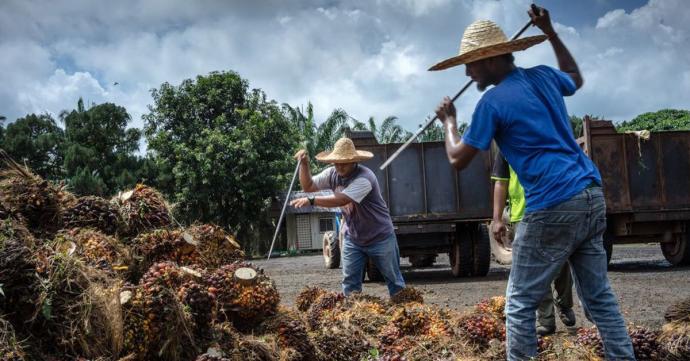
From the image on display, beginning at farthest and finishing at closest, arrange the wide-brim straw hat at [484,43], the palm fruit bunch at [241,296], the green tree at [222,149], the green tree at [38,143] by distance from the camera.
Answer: the green tree at [222,149] → the green tree at [38,143] → the palm fruit bunch at [241,296] → the wide-brim straw hat at [484,43]

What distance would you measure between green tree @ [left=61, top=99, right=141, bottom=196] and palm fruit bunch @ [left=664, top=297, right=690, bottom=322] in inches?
1050

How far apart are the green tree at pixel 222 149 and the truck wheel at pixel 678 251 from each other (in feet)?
65.4

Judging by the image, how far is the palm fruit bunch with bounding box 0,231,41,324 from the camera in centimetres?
385

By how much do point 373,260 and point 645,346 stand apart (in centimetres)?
269

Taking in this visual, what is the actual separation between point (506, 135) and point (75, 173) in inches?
1086

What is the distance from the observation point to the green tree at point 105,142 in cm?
2912

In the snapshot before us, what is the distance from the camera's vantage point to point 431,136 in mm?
29750

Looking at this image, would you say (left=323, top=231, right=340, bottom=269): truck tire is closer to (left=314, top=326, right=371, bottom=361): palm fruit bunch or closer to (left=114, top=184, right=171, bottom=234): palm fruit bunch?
(left=114, top=184, right=171, bottom=234): palm fruit bunch

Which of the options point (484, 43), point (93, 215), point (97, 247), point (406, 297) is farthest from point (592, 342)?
point (93, 215)

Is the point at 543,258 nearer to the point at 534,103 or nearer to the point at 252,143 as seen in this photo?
the point at 534,103

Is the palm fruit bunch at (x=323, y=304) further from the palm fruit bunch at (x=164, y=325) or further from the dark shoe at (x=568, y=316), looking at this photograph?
the dark shoe at (x=568, y=316)

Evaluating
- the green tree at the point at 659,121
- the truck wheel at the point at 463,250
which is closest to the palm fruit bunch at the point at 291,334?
the truck wheel at the point at 463,250

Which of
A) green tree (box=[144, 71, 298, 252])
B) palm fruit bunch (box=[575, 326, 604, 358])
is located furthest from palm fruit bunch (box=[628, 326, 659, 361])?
green tree (box=[144, 71, 298, 252])

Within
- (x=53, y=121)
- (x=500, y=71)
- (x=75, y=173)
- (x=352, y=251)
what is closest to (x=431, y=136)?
(x=75, y=173)
